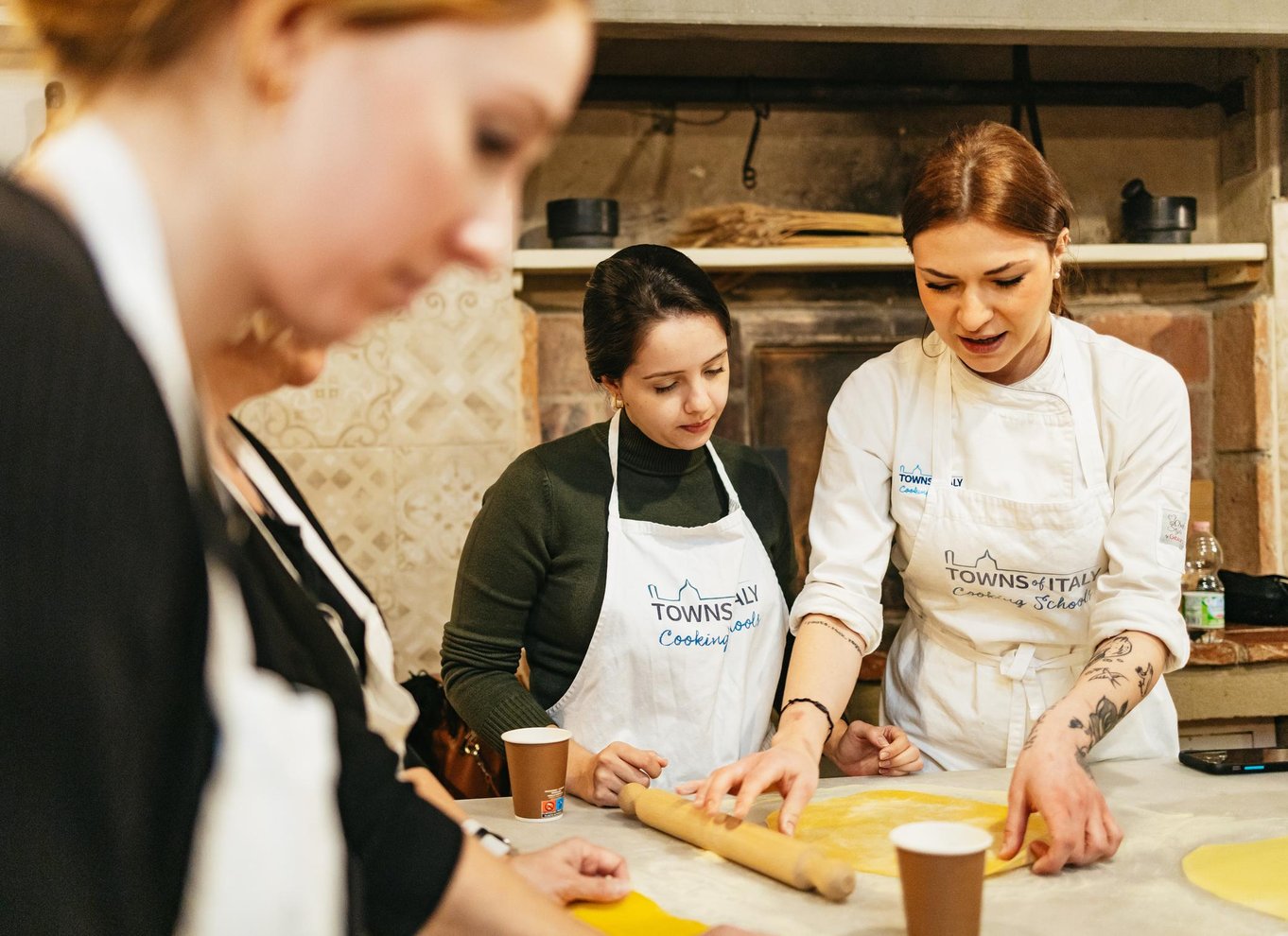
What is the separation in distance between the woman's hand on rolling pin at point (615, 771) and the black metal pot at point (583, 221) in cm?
170

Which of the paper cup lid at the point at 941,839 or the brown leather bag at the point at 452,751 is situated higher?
the paper cup lid at the point at 941,839

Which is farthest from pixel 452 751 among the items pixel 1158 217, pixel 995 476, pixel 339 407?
pixel 1158 217

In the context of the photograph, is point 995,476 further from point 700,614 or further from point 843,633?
point 700,614

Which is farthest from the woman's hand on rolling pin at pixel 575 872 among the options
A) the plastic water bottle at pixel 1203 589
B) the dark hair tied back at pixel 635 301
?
the plastic water bottle at pixel 1203 589

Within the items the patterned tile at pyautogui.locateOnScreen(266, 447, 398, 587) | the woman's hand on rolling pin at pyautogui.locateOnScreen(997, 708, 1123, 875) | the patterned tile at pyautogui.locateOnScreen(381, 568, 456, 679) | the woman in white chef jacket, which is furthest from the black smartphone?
the patterned tile at pyautogui.locateOnScreen(266, 447, 398, 587)

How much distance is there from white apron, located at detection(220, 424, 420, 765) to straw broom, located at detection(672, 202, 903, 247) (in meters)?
Result: 2.10

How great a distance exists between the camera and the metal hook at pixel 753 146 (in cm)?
297

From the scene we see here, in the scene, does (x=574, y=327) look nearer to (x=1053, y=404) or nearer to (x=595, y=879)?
(x=1053, y=404)

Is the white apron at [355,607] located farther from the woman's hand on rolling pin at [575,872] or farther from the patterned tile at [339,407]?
the patterned tile at [339,407]

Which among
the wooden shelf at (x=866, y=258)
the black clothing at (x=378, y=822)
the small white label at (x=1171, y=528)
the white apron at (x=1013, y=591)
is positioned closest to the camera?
the black clothing at (x=378, y=822)

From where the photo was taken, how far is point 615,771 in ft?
4.58

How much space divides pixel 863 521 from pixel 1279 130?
7.17 feet

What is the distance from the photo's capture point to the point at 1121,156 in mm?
3176

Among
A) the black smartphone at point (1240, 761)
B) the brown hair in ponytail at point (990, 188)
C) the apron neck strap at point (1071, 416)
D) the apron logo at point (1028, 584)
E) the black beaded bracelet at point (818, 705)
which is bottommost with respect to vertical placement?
the black smartphone at point (1240, 761)
